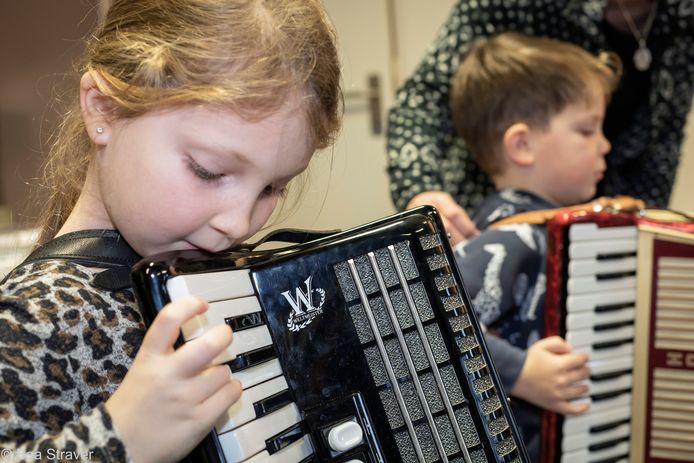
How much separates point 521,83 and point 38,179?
3.90 ft

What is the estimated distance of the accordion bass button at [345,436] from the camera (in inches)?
32.5

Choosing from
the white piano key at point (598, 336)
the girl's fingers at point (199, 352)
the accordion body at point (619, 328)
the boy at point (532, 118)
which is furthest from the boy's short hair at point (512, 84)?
the girl's fingers at point (199, 352)

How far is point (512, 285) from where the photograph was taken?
1.52 metres

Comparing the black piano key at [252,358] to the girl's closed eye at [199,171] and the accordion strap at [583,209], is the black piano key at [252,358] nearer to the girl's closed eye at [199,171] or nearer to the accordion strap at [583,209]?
the girl's closed eye at [199,171]

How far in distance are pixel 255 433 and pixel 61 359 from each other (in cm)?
22

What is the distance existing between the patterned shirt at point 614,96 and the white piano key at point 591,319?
628 mm

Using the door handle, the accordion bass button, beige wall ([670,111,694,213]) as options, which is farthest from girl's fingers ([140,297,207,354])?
beige wall ([670,111,694,213])

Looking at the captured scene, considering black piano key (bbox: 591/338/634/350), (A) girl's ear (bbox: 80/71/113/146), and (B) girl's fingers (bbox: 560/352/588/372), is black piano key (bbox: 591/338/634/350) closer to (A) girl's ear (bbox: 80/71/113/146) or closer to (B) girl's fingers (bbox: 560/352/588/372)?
(B) girl's fingers (bbox: 560/352/588/372)

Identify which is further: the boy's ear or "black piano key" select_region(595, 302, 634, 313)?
the boy's ear

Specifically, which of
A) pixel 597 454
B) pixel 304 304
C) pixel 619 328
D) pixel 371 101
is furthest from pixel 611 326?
pixel 371 101

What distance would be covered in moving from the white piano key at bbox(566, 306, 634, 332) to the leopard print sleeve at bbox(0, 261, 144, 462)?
2.74 ft

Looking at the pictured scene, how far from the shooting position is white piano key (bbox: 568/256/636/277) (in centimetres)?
141

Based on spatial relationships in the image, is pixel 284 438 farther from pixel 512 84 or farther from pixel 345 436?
pixel 512 84

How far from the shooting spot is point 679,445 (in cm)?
145
